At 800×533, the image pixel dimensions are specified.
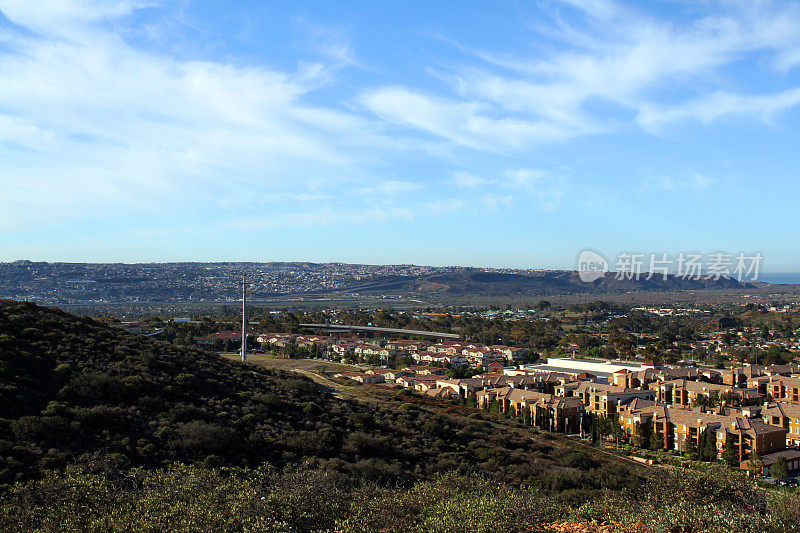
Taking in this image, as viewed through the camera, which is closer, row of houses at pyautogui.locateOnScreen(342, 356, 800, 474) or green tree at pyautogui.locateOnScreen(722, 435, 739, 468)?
Result: green tree at pyautogui.locateOnScreen(722, 435, 739, 468)

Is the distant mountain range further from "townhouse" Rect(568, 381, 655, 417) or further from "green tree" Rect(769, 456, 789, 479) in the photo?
"green tree" Rect(769, 456, 789, 479)

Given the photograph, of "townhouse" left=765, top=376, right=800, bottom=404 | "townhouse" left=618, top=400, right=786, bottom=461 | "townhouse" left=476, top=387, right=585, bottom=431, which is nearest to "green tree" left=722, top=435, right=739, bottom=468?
"townhouse" left=618, top=400, right=786, bottom=461

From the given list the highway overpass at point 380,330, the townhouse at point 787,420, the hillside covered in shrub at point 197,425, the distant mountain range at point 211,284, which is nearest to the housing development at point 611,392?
the townhouse at point 787,420

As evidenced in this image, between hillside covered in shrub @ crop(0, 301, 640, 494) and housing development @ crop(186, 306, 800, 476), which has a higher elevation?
hillside covered in shrub @ crop(0, 301, 640, 494)

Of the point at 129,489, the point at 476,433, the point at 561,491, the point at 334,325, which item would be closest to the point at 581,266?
the point at 334,325

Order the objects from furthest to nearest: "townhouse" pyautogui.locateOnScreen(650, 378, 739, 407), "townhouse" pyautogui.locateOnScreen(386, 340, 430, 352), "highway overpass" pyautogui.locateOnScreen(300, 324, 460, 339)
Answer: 1. "highway overpass" pyautogui.locateOnScreen(300, 324, 460, 339)
2. "townhouse" pyautogui.locateOnScreen(386, 340, 430, 352)
3. "townhouse" pyautogui.locateOnScreen(650, 378, 739, 407)

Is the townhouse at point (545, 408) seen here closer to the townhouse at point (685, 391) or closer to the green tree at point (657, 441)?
the green tree at point (657, 441)

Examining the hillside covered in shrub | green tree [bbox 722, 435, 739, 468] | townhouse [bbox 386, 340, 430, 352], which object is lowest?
townhouse [bbox 386, 340, 430, 352]

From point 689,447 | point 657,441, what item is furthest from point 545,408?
point 689,447

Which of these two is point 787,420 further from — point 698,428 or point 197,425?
point 197,425

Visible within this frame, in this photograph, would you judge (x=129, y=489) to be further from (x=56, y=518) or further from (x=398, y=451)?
(x=398, y=451)

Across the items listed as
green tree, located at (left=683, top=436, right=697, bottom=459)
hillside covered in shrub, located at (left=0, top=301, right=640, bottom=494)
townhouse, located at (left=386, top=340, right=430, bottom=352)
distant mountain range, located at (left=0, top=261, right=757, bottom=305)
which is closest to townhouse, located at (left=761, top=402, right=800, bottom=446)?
green tree, located at (left=683, top=436, right=697, bottom=459)

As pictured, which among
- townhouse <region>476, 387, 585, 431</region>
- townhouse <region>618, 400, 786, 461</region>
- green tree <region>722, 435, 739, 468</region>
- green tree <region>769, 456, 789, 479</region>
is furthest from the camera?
townhouse <region>476, 387, 585, 431</region>
